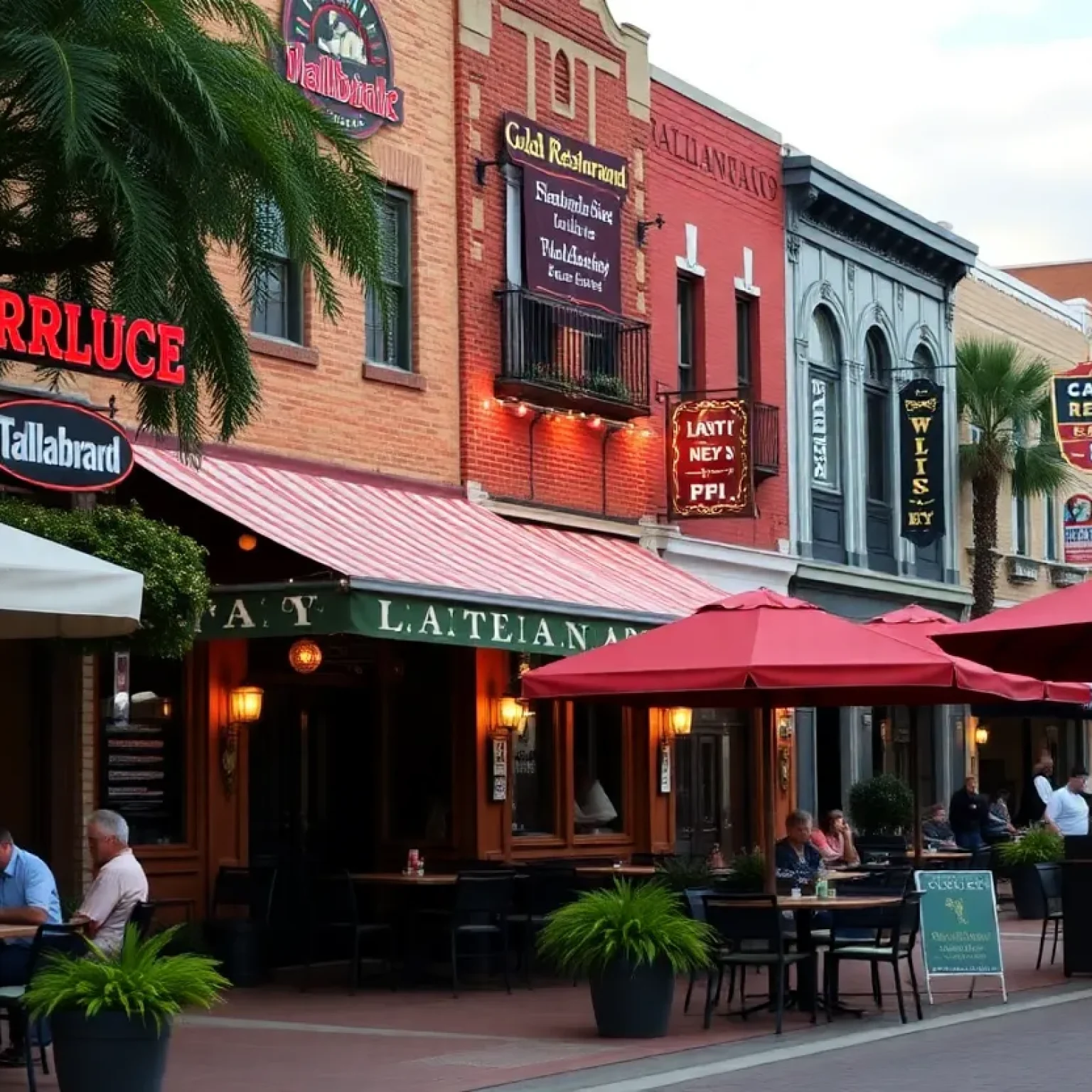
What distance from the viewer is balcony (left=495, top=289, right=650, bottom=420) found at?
21500mm

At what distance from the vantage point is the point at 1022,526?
117 ft

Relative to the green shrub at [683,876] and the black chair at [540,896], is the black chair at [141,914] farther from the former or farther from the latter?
the black chair at [540,896]

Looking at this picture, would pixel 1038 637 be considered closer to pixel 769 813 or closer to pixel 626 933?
pixel 769 813

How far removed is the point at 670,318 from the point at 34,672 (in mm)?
9942

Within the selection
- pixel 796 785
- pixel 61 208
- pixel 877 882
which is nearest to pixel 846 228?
pixel 796 785

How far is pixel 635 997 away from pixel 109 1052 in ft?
14.9

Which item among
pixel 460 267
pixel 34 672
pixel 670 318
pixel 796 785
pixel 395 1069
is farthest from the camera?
pixel 796 785

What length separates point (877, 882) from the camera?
16859 mm

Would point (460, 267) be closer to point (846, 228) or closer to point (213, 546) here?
point (213, 546)

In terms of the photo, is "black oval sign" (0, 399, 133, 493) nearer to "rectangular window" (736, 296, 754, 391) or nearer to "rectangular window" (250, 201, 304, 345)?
"rectangular window" (250, 201, 304, 345)

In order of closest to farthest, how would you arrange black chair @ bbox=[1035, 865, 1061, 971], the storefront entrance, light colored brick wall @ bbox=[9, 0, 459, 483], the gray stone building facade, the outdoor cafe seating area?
1. the outdoor cafe seating area
2. black chair @ bbox=[1035, 865, 1061, 971]
3. light colored brick wall @ bbox=[9, 0, 459, 483]
4. the storefront entrance
5. the gray stone building facade

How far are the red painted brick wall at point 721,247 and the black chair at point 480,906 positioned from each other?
7400 millimetres

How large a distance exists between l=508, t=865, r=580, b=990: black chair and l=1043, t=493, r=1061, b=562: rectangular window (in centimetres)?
2008

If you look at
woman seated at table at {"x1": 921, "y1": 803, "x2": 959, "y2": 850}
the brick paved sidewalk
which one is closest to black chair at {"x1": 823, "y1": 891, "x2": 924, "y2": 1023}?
the brick paved sidewalk
